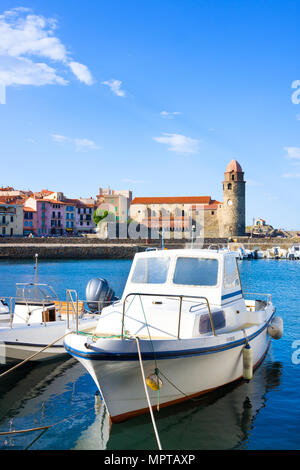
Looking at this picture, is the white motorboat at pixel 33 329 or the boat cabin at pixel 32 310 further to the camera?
the boat cabin at pixel 32 310

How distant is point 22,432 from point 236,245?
63.0 metres

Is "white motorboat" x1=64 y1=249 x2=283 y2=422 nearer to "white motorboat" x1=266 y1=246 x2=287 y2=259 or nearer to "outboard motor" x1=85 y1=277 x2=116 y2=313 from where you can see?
"outboard motor" x1=85 y1=277 x2=116 y2=313

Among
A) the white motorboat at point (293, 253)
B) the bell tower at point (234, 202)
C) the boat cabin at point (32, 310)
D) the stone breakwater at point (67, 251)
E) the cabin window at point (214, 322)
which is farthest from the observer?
the bell tower at point (234, 202)

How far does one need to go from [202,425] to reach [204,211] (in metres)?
86.2

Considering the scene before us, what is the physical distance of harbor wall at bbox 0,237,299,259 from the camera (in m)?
56.3

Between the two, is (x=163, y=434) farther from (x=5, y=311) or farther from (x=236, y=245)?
(x=236, y=245)

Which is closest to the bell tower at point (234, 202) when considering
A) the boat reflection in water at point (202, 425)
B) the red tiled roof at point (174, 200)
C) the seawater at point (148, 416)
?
the red tiled roof at point (174, 200)

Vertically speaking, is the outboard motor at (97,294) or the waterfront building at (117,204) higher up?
the waterfront building at (117,204)

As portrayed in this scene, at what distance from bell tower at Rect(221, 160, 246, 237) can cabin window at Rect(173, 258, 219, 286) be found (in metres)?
74.3

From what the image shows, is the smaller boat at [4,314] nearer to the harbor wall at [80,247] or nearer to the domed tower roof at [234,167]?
the harbor wall at [80,247]

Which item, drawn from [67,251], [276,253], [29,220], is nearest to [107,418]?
[67,251]

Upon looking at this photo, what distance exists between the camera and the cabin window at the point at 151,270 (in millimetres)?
9797

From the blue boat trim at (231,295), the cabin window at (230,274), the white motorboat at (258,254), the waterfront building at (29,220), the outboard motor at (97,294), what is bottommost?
the white motorboat at (258,254)

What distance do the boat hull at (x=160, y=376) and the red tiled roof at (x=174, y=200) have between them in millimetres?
87781
